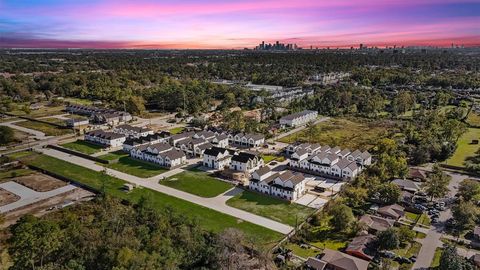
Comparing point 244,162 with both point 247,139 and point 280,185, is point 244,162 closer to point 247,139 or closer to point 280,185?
point 280,185

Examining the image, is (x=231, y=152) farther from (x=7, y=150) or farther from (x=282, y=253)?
(x=7, y=150)

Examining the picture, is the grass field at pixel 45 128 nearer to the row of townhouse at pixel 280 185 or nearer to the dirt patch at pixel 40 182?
the dirt patch at pixel 40 182

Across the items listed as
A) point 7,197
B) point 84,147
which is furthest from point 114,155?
point 7,197

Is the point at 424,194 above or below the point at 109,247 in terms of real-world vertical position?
below

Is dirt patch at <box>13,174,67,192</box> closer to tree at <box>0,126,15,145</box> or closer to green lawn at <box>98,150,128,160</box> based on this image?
green lawn at <box>98,150,128,160</box>

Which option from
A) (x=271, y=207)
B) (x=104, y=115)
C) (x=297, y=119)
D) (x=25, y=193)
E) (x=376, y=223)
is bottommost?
(x=271, y=207)

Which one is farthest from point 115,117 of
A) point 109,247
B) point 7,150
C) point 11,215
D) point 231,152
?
point 109,247

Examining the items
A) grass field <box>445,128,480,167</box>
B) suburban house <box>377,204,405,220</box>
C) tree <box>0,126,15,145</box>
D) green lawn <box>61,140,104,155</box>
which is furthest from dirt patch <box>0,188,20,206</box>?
grass field <box>445,128,480,167</box>
